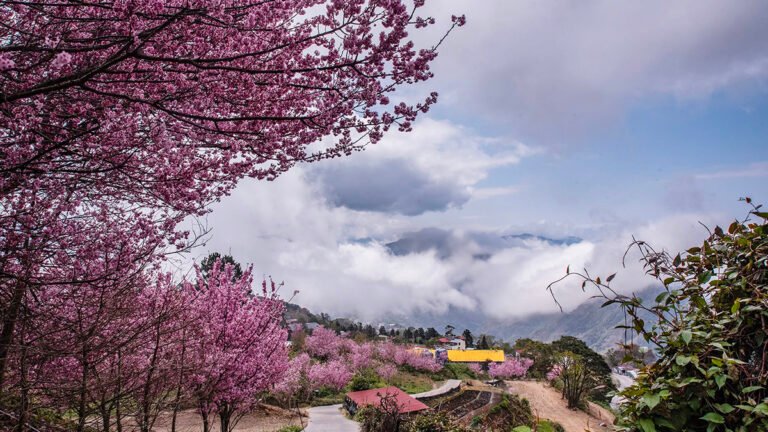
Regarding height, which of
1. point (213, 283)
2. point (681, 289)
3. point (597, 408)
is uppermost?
point (213, 283)

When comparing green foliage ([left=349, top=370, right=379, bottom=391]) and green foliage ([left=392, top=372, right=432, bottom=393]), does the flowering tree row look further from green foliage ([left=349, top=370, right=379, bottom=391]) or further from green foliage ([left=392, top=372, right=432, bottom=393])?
green foliage ([left=392, top=372, right=432, bottom=393])

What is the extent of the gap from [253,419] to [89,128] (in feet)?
73.5

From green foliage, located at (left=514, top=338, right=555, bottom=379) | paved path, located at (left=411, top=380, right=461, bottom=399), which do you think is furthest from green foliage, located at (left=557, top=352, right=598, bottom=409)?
green foliage, located at (left=514, top=338, right=555, bottom=379)

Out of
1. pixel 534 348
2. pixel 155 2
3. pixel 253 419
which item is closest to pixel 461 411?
pixel 253 419

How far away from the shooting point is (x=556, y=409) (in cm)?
2925

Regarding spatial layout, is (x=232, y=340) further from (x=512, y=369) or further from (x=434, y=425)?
(x=512, y=369)

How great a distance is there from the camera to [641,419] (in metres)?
2.35

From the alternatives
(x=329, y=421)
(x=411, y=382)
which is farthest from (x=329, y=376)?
(x=411, y=382)

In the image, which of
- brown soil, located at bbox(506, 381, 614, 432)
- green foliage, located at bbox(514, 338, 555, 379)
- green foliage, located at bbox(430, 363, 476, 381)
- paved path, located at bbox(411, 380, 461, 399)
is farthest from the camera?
green foliage, located at bbox(514, 338, 555, 379)

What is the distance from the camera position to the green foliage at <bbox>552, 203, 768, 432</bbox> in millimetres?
2188

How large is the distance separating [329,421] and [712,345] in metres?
23.0

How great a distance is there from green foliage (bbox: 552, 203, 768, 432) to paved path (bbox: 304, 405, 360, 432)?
19.6 m

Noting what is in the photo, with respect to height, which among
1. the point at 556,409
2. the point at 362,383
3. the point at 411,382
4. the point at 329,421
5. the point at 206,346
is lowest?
the point at 556,409

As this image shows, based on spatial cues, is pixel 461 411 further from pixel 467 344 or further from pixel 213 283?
pixel 467 344
